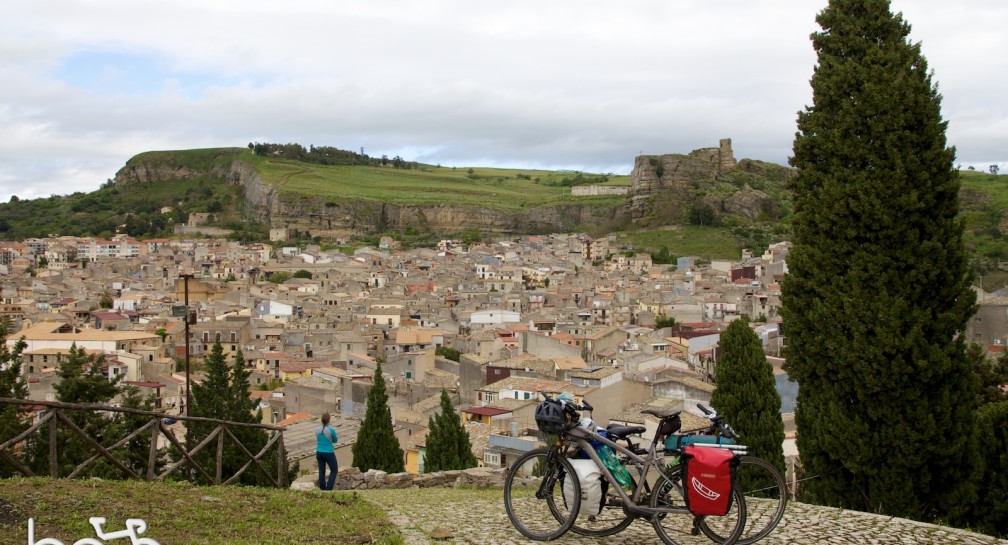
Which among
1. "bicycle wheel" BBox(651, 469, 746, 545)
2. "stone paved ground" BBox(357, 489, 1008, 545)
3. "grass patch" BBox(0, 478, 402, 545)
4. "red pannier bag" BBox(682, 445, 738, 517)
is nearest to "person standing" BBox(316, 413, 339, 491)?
"stone paved ground" BBox(357, 489, 1008, 545)

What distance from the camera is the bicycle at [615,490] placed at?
662 cm

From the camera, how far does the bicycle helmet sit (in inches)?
266

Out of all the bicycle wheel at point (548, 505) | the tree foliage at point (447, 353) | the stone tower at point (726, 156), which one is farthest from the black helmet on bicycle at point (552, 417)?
the stone tower at point (726, 156)

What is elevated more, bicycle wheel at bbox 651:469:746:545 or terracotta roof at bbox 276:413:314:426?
bicycle wheel at bbox 651:469:746:545

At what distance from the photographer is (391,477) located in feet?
40.8

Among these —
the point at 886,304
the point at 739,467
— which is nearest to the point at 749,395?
the point at 886,304

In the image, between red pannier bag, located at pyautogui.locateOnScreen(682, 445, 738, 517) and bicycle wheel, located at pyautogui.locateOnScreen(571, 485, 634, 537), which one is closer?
red pannier bag, located at pyautogui.locateOnScreen(682, 445, 738, 517)

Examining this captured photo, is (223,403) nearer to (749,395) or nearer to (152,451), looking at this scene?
(749,395)

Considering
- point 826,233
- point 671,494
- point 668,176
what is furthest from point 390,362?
point 668,176

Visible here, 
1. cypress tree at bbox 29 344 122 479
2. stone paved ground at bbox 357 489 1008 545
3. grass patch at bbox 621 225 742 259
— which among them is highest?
grass patch at bbox 621 225 742 259

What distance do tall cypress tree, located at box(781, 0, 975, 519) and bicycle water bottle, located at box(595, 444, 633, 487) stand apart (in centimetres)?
395

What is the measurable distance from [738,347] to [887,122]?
514cm

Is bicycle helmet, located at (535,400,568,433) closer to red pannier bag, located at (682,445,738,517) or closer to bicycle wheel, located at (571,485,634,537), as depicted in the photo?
bicycle wheel, located at (571,485,634,537)

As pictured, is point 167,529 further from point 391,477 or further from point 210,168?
point 210,168
